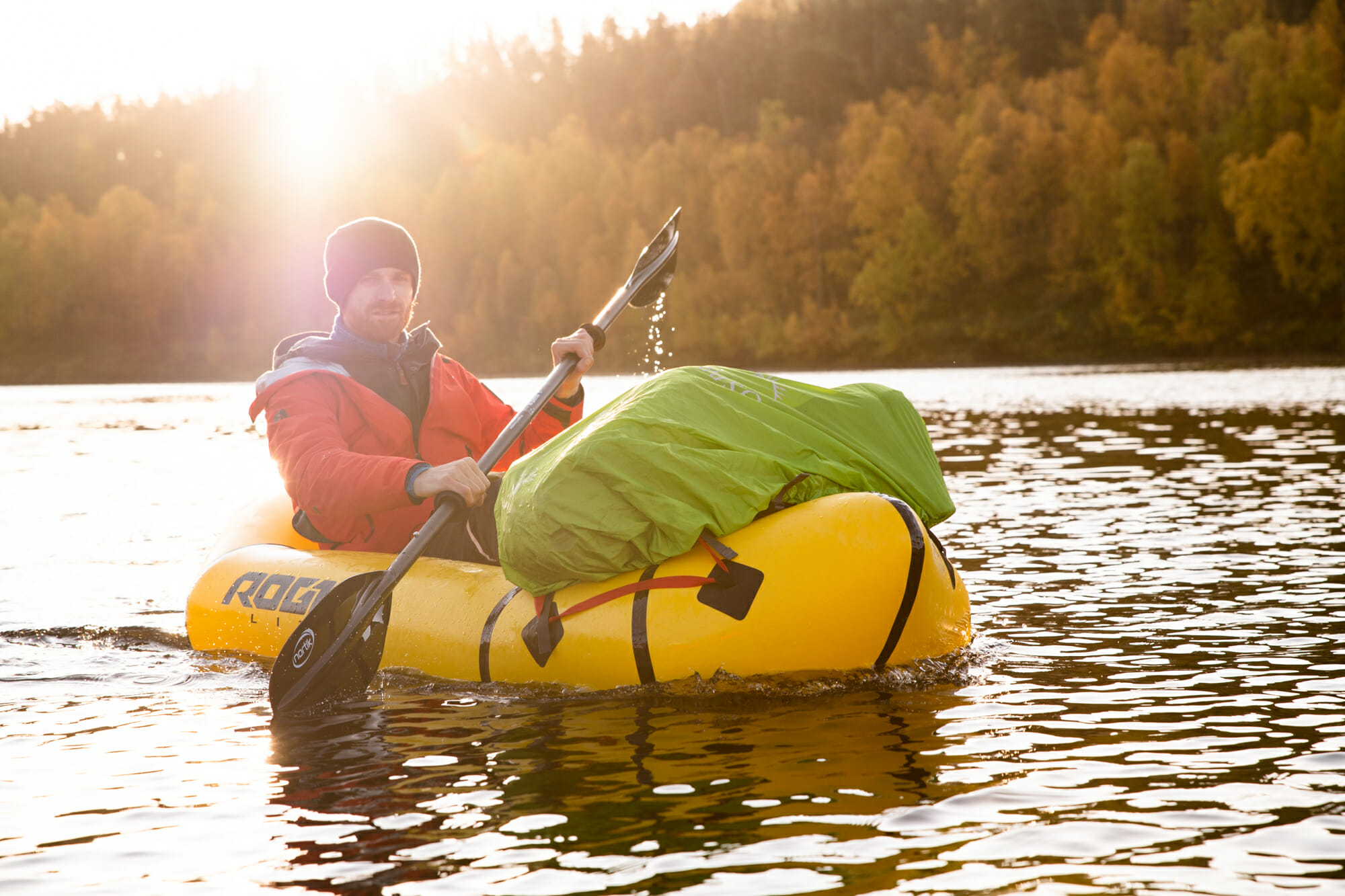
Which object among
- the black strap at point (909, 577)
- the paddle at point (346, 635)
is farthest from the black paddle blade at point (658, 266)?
the black strap at point (909, 577)

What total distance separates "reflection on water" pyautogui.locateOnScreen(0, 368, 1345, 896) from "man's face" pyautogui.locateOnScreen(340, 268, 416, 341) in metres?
1.75

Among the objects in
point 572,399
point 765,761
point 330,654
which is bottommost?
point 765,761

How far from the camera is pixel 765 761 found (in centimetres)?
470

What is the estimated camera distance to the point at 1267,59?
6234cm

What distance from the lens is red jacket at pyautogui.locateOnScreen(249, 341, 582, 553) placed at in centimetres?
618

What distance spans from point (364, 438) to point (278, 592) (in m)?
0.90

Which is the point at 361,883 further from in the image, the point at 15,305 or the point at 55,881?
the point at 15,305

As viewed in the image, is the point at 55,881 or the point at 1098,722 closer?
the point at 55,881

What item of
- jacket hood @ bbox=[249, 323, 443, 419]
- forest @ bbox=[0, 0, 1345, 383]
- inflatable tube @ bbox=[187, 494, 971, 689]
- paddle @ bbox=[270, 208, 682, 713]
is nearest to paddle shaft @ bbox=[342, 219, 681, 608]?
paddle @ bbox=[270, 208, 682, 713]

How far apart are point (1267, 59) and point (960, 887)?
6761cm

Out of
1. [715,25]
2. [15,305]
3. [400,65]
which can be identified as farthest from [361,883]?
[400,65]

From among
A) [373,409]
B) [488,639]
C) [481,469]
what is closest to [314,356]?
[373,409]

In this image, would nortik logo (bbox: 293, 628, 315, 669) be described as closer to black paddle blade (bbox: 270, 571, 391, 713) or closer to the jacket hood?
black paddle blade (bbox: 270, 571, 391, 713)

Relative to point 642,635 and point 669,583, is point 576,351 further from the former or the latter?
point 642,635
